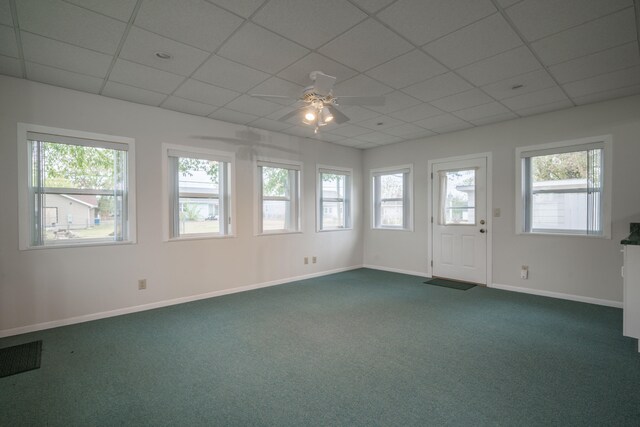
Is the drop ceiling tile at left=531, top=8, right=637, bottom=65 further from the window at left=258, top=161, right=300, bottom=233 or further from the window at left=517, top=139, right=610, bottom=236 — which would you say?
the window at left=258, top=161, right=300, bottom=233

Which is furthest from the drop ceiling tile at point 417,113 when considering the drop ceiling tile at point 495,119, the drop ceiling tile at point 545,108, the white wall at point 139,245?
the white wall at point 139,245

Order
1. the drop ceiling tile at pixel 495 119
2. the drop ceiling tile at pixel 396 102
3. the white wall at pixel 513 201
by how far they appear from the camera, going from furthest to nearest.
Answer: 1. the drop ceiling tile at pixel 495 119
2. the white wall at pixel 513 201
3. the drop ceiling tile at pixel 396 102

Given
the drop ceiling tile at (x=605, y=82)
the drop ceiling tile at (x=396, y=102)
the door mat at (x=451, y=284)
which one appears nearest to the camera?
the drop ceiling tile at (x=605, y=82)

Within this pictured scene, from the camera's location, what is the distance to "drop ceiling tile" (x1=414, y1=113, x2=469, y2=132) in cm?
454

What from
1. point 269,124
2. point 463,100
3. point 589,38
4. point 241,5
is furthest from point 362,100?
point 269,124

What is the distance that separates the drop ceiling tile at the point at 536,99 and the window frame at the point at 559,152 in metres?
0.69

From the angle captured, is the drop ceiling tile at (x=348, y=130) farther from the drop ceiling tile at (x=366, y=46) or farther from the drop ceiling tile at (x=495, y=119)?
the drop ceiling tile at (x=366, y=46)

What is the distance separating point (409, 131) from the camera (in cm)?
529

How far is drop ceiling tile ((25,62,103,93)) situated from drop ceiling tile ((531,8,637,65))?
4200 mm

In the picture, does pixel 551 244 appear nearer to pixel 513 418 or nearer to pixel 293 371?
pixel 513 418

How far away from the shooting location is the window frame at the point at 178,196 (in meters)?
4.11

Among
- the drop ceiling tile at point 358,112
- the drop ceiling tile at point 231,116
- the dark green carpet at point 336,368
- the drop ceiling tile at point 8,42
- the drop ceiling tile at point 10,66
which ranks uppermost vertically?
the drop ceiling tile at point 8,42

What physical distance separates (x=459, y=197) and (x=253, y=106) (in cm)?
366

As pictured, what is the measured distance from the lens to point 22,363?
2586 millimetres
